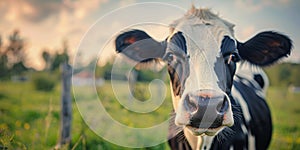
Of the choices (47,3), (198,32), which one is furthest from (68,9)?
(198,32)

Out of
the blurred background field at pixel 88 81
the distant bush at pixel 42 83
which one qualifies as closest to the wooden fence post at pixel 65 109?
the blurred background field at pixel 88 81

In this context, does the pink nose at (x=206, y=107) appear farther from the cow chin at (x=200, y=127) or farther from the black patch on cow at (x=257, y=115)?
the black patch on cow at (x=257, y=115)

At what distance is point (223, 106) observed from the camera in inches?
90.8

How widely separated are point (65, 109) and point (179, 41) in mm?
2964

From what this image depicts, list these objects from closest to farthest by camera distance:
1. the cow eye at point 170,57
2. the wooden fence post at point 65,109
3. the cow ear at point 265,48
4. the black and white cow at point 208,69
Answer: the black and white cow at point 208,69
the cow eye at point 170,57
the cow ear at point 265,48
the wooden fence post at point 65,109

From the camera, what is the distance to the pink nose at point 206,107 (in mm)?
2223

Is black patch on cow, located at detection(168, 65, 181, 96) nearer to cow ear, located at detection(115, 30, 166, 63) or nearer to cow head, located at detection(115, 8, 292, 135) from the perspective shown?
cow head, located at detection(115, 8, 292, 135)

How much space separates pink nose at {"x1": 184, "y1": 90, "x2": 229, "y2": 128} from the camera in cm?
222

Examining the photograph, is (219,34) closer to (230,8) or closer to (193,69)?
(193,69)

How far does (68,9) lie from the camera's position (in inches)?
327

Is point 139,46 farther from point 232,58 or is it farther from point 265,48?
point 265,48

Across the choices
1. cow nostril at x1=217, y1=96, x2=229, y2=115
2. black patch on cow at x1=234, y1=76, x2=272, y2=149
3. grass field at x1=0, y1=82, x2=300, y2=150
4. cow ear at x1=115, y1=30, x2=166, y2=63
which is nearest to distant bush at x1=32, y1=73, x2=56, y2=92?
grass field at x1=0, y1=82, x2=300, y2=150

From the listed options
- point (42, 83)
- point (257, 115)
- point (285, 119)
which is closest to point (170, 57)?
point (257, 115)

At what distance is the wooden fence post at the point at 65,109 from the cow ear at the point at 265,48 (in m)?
2.98
